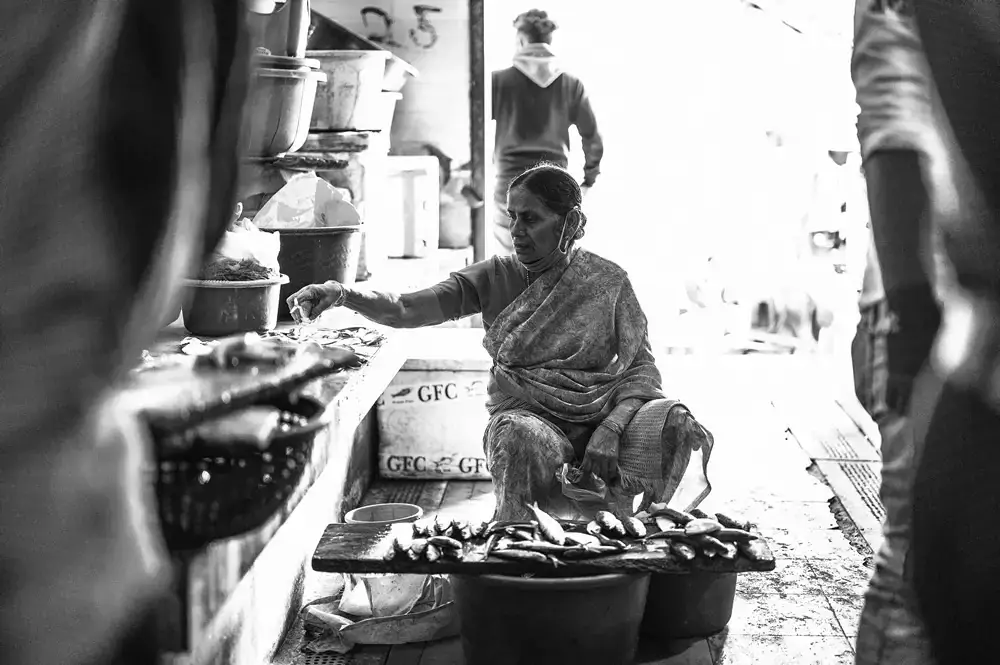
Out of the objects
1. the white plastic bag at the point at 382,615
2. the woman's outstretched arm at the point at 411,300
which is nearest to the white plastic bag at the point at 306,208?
the woman's outstretched arm at the point at 411,300

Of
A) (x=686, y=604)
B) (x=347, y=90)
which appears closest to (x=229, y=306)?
(x=686, y=604)

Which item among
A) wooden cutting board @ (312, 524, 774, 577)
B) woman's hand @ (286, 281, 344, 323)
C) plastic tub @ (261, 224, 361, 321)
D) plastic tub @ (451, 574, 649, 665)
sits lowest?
plastic tub @ (451, 574, 649, 665)

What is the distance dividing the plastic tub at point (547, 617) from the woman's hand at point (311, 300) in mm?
938

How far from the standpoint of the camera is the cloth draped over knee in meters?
3.60

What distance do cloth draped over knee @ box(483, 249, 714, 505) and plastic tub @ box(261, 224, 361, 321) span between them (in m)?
0.95

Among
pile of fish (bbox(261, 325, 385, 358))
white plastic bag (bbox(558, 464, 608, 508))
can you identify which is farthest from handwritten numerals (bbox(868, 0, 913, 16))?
pile of fish (bbox(261, 325, 385, 358))

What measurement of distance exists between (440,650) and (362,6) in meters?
6.09

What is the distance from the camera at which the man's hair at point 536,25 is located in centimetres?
634

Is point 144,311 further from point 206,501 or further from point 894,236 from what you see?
point 894,236

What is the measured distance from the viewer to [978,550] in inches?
68.9

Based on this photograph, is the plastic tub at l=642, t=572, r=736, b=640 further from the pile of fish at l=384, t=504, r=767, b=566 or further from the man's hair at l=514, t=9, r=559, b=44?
the man's hair at l=514, t=9, r=559, b=44

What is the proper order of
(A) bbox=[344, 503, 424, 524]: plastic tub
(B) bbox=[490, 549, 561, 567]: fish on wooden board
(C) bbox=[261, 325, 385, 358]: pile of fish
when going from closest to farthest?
(B) bbox=[490, 549, 561, 567]: fish on wooden board, (A) bbox=[344, 503, 424, 524]: plastic tub, (C) bbox=[261, 325, 385, 358]: pile of fish

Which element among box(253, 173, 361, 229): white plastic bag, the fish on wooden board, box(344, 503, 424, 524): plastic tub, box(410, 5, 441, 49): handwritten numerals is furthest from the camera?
box(410, 5, 441, 49): handwritten numerals

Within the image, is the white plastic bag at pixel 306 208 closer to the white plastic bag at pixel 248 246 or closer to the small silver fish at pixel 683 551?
the white plastic bag at pixel 248 246
